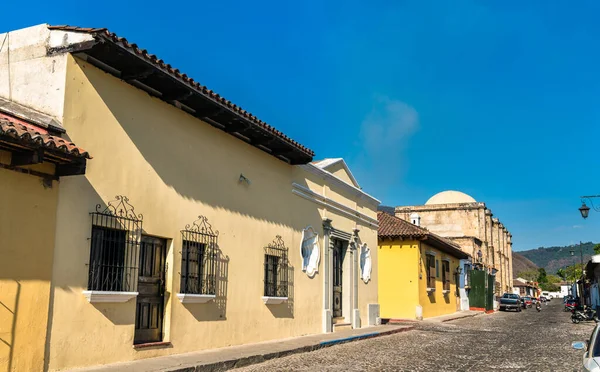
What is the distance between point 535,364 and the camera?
1120 cm

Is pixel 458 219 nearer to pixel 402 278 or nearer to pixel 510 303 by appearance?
pixel 510 303

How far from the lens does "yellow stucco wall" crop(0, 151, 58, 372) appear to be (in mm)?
6727

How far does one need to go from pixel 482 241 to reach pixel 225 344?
4102 centimetres

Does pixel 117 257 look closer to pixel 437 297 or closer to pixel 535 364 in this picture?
pixel 535 364

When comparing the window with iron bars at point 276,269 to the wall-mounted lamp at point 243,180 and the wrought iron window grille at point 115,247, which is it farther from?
the wrought iron window grille at point 115,247

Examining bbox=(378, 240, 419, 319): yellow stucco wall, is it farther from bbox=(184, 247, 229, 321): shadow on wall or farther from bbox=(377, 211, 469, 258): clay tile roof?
bbox=(184, 247, 229, 321): shadow on wall

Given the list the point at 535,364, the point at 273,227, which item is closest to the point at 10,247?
the point at 273,227

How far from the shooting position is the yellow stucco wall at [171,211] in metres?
7.80

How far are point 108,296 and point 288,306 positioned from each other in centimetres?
640

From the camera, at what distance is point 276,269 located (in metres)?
13.6

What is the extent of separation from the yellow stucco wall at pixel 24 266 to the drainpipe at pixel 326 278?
9.56 meters

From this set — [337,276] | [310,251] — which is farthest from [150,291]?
[337,276]

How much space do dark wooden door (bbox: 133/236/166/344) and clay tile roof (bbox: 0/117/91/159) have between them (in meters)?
2.65

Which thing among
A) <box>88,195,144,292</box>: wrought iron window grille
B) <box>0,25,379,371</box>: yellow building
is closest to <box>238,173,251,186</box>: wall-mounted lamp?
<box>0,25,379,371</box>: yellow building
